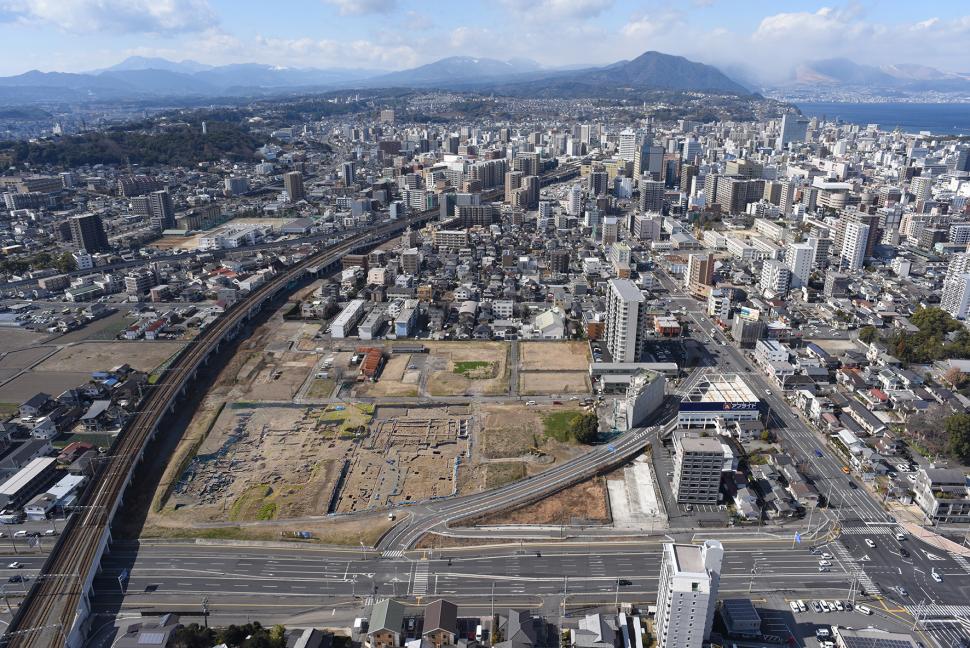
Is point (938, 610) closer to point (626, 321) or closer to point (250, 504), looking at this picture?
point (626, 321)

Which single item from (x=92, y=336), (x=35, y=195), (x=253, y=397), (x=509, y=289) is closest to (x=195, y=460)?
(x=253, y=397)

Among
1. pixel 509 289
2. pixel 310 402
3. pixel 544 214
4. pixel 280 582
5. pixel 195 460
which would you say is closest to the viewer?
pixel 280 582

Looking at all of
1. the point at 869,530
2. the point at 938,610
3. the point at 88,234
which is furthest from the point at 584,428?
the point at 88,234

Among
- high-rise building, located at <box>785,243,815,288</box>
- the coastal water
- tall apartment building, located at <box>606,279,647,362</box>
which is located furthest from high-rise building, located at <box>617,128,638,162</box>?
the coastal water

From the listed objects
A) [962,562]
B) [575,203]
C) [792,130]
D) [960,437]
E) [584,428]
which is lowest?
[962,562]

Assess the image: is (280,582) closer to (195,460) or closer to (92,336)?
(195,460)

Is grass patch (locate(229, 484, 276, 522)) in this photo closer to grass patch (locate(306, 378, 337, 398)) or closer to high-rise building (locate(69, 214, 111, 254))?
grass patch (locate(306, 378, 337, 398))

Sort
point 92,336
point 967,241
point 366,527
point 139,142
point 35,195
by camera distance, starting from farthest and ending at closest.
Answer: point 139,142, point 35,195, point 967,241, point 92,336, point 366,527
